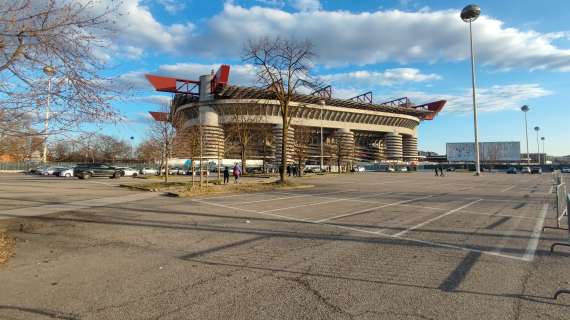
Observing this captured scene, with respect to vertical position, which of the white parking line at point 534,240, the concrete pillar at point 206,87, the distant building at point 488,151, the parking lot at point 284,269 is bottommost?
the white parking line at point 534,240

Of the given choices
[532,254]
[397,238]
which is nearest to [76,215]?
[397,238]

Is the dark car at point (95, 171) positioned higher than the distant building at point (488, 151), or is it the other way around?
the distant building at point (488, 151)

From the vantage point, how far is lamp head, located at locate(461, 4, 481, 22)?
52.4 meters

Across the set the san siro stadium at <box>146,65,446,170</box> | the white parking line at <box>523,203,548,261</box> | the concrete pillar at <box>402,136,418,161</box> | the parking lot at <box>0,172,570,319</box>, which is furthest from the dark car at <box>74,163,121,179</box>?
the concrete pillar at <box>402,136,418,161</box>

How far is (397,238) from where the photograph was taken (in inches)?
287

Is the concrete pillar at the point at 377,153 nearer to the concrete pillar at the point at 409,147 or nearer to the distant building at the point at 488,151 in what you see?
the concrete pillar at the point at 409,147

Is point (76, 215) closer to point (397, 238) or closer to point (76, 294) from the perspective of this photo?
point (76, 294)

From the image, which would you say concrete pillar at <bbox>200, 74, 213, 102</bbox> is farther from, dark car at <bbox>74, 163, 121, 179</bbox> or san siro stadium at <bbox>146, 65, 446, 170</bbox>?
dark car at <bbox>74, 163, 121, 179</bbox>

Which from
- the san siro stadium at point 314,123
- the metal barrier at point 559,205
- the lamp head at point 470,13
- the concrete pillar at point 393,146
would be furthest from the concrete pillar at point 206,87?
the metal barrier at point 559,205

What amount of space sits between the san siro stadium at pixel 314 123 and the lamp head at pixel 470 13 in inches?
1064

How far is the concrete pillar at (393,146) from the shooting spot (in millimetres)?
124500

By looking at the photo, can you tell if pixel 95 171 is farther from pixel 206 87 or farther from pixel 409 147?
pixel 409 147

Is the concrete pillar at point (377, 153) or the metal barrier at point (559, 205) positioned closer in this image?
the metal barrier at point (559, 205)

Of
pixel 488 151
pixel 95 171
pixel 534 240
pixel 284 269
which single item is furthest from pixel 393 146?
pixel 284 269
